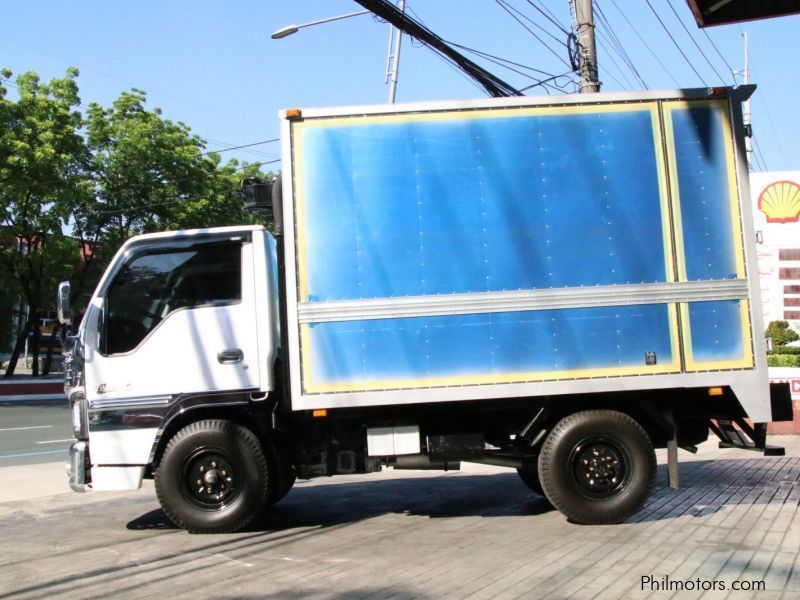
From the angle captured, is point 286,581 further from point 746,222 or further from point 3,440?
point 3,440

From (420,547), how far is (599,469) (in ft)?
5.65

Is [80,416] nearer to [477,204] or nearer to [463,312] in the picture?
[463,312]

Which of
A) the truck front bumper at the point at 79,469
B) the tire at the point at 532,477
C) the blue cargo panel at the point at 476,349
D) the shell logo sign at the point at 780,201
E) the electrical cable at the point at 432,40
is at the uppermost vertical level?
the electrical cable at the point at 432,40

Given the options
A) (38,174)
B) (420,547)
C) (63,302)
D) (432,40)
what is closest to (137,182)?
(38,174)

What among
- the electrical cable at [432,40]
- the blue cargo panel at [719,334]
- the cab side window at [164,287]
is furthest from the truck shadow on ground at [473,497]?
the electrical cable at [432,40]

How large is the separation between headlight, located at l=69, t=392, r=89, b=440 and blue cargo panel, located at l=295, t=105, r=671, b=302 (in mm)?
2229

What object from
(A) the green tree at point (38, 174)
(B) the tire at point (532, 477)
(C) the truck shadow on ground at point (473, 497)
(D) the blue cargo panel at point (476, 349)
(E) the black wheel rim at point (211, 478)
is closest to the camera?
(D) the blue cargo panel at point (476, 349)

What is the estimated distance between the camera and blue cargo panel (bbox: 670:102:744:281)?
6.41 metres

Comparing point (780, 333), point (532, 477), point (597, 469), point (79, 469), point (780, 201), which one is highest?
point (780, 201)

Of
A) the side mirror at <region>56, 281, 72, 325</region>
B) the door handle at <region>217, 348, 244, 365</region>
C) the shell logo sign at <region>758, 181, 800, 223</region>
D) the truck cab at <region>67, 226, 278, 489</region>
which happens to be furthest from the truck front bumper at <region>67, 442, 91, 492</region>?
the shell logo sign at <region>758, 181, 800, 223</region>

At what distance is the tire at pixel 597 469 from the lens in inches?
253

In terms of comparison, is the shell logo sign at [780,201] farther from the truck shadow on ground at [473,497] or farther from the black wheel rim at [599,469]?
the black wheel rim at [599,469]

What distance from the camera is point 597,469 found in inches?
254

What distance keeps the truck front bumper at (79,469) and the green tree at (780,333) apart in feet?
61.5
